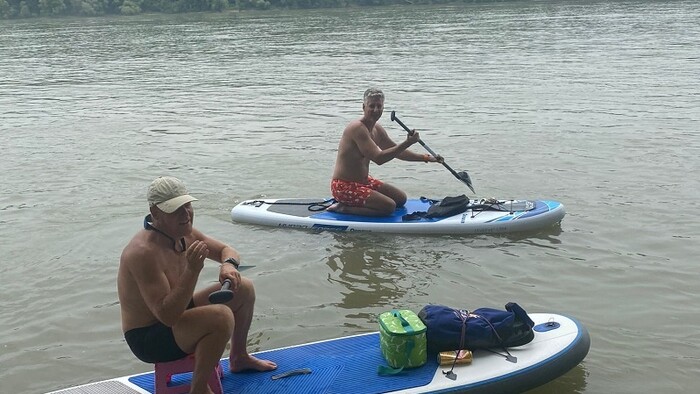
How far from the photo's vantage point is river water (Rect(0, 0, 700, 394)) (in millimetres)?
6504

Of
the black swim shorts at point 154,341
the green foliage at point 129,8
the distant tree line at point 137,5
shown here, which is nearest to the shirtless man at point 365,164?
the black swim shorts at point 154,341

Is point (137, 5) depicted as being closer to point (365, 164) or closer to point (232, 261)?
point (365, 164)

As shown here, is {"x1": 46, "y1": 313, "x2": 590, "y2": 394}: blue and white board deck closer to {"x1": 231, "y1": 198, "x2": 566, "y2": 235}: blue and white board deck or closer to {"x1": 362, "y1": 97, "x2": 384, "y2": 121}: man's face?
{"x1": 231, "y1": 198, "x2": 566, "y2": 235}: blue and white board deck

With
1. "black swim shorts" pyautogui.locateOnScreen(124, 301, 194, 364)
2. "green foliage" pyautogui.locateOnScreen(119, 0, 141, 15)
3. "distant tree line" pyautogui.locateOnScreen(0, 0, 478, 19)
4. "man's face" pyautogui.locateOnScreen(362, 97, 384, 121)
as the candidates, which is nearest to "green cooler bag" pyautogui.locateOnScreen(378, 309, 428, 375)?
"black swim shorts" pyautogui.locateOnScreen(124, 301, 194, 364)

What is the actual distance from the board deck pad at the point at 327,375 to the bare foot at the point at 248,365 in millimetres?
34

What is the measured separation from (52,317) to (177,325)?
9.53 ft

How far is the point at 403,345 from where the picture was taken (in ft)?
16.4

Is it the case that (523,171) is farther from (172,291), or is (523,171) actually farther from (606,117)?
(172,291)

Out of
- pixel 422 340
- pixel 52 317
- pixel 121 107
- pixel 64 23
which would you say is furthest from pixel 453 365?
pixel 64 23

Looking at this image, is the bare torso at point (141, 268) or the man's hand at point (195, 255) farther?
the bare torso at point (141, 268)

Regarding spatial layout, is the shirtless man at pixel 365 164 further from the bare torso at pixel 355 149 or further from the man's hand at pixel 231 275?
the man's hand at pixel 231 275

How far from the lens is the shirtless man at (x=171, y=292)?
4277mm

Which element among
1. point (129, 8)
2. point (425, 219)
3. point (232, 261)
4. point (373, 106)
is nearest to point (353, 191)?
point (425, 219)

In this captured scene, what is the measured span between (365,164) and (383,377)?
424 centimetres
